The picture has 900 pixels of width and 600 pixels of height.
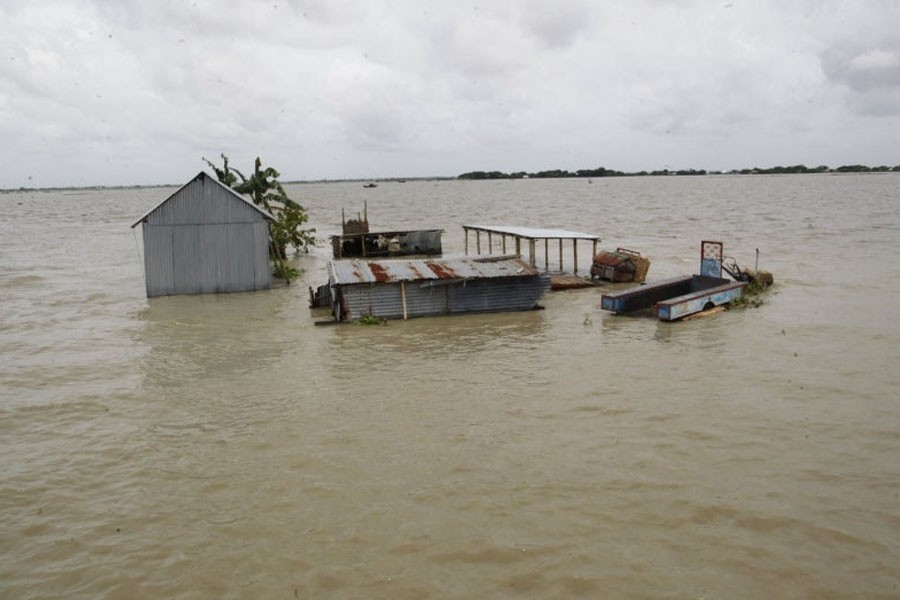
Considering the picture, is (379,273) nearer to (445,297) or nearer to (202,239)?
(445,297)

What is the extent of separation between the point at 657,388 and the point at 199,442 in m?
8.36

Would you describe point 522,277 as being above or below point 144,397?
above

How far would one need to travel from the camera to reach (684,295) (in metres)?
21.4

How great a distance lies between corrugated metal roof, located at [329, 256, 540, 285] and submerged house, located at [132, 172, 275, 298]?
4.55m

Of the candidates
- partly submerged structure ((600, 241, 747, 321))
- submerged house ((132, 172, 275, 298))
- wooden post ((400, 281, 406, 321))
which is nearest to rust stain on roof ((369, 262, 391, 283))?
wooden post ((400, 281, 406, 321))

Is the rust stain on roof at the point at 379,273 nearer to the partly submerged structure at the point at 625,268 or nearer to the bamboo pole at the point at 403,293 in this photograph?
the bamboo pole at the point at 403,293

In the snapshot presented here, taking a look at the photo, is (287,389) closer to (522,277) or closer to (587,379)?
(587,379)

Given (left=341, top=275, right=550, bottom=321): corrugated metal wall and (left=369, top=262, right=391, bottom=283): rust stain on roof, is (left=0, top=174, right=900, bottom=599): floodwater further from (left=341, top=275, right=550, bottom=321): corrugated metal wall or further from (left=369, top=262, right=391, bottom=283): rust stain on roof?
(left=369, top=262, right=391, bottom=283): rust stain on roof

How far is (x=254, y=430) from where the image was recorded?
1091 centimetres

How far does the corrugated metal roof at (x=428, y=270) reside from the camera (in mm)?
19500

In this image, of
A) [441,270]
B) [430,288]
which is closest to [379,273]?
[430,288]

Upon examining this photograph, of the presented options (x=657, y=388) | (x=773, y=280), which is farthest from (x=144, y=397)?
(x=773, y=280)

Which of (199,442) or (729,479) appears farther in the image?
(199,442)

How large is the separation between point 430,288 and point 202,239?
9.17 metres
